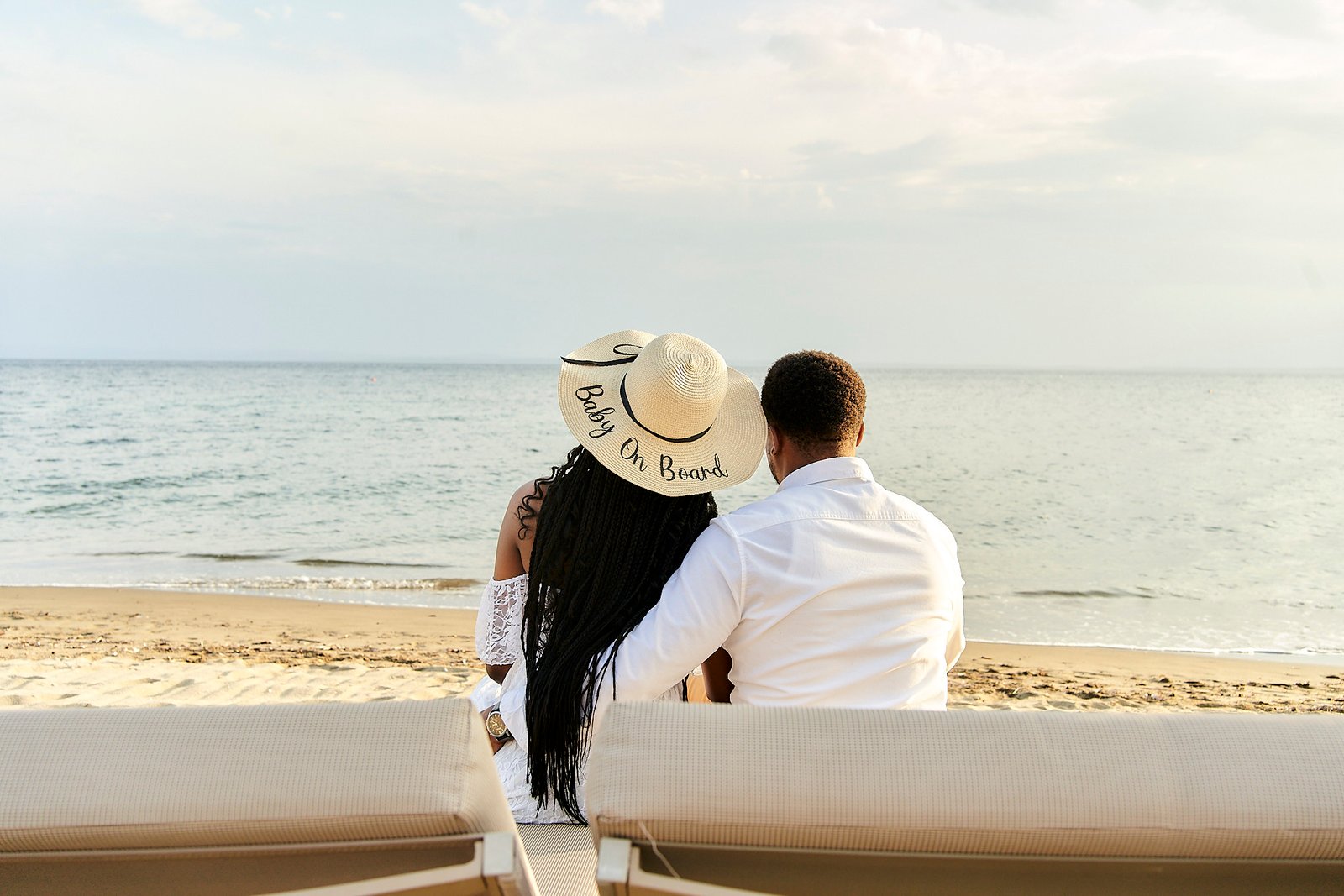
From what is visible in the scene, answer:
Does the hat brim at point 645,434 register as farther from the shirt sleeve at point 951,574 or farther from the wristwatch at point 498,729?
the wristwatch at point 498,729

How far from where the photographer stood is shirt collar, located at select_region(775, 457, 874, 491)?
6.47 ft

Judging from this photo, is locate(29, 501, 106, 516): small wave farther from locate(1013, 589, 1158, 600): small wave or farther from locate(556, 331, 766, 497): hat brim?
locate(556, 331, 766, 497): hat brim

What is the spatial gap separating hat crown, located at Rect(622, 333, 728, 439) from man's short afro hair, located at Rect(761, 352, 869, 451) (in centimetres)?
16

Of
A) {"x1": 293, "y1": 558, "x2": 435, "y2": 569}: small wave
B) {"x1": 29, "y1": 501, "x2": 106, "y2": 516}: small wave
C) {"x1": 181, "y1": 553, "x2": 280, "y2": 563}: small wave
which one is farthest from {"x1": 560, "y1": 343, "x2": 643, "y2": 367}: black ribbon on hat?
{"x1": 29, "y1": 501, "x2": 106, "y2": 516}: small wave

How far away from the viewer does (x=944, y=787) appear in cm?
100

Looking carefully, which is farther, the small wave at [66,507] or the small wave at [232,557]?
the small wave at [66,507]

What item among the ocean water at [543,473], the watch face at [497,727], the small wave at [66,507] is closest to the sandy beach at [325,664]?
the ocean water at [543,473]

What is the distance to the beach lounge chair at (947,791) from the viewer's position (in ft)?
3.25

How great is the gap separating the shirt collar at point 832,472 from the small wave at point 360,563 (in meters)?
9.02

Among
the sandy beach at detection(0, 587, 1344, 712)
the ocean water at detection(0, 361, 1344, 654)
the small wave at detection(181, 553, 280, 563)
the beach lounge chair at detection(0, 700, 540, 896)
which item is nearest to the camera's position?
the beach lounge chair at detection(0, 700, 540, 896)

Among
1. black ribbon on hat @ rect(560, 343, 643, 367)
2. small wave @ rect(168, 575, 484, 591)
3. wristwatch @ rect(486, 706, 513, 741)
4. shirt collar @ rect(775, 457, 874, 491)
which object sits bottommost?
small wave @ rect(168, 575, 484, 591)

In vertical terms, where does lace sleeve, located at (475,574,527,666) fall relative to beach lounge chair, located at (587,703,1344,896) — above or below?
below

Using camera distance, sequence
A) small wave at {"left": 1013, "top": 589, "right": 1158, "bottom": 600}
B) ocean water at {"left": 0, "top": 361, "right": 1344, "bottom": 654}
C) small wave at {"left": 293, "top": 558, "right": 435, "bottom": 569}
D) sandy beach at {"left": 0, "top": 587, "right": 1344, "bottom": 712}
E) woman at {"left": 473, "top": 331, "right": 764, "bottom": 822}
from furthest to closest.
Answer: small wave at {"left": 293, "top": 558, "right": 435, "bottom": 569} → small wave at {"left": 1013, "top": 589, "right": 1158, "bottom": 600} → ocean water at {"left": 0, "top": 361, "right": 1344, "bottom": 654} → sandy beach at {"left": 0, "top": 587, "right": 1344, "bottom": 712} → woman at {"left": 473, "top": 331, "right": 764, "bottom": 822}

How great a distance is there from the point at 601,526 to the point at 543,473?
58.4ft
